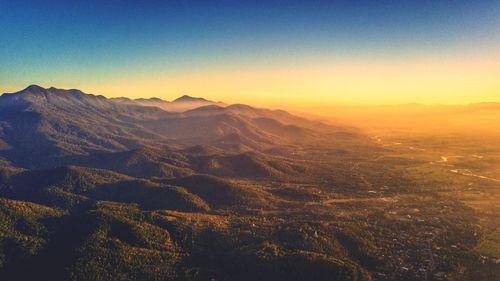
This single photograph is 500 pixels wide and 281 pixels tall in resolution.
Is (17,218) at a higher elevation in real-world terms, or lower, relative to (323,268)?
higher

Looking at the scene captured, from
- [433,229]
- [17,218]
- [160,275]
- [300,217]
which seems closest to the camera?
[160,275]

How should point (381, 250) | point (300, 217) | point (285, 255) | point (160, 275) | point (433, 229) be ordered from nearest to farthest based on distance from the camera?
1. point (160, 275)
2. point (285, 255)
3. point (381, 250)
4. point (433, 229)
5. point (300, 217)

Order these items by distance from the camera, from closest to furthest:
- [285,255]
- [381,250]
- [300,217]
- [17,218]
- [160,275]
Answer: [160,275]
[285,255]
[381,250]
[17,218]
[300,217]

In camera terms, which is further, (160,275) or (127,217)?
(127,217)

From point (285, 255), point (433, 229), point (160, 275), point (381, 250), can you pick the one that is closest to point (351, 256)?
point (381, 250)

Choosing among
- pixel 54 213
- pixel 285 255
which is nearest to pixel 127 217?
pixel 54 213

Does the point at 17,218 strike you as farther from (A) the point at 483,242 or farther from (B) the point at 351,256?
(A) the point at 483,242

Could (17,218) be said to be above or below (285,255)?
above

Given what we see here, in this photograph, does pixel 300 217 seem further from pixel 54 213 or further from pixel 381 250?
pixel 54 213

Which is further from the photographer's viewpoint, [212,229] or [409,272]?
[212,229]
